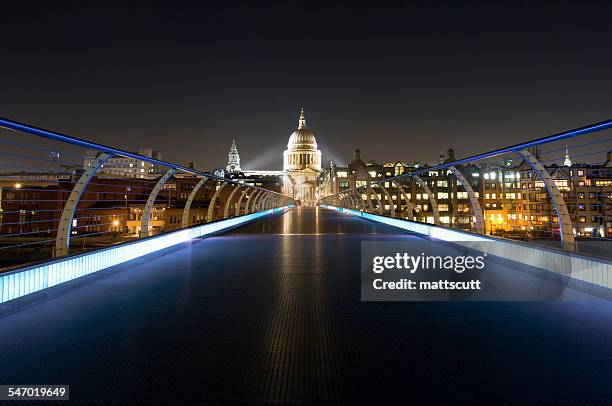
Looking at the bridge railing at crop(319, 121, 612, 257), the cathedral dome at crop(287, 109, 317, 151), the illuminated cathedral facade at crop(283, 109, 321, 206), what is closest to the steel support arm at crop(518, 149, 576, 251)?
the bridge railing at crop(319, 121, 612, 257)

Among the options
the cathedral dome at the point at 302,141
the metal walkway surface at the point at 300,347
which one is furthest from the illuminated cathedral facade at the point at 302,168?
the metal walkway surface at the point at 300,347

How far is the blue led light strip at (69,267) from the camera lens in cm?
379

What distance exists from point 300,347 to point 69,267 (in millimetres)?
3285

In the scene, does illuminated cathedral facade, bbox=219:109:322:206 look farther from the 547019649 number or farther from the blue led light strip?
the 547019649 number

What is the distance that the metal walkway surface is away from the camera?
90.4 inches

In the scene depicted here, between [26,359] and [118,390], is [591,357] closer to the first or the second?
[118,390]

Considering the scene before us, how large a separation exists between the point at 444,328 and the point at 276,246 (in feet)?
19.6

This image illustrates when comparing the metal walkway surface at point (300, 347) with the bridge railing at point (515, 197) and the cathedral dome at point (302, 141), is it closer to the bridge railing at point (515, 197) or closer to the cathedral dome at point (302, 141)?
the bridge railing at point (515, 197)

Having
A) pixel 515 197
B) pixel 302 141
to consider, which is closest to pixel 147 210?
pixel 515 197

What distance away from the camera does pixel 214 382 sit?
2387 mm

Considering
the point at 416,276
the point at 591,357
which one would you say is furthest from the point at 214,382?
the point at 416,276

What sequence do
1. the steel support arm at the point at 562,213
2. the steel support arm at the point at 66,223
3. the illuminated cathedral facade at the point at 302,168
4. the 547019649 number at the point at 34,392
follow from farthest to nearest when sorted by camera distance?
1. the illuminated cathedral facade at the point at 302,168
2. the steel support arm at the point at 562,213
3. the steel support arm at the point at 66,223
4. the 547019649 number at the point at 34,392

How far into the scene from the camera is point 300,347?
9.52ft

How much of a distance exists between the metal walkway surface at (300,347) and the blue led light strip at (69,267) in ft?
0.77
